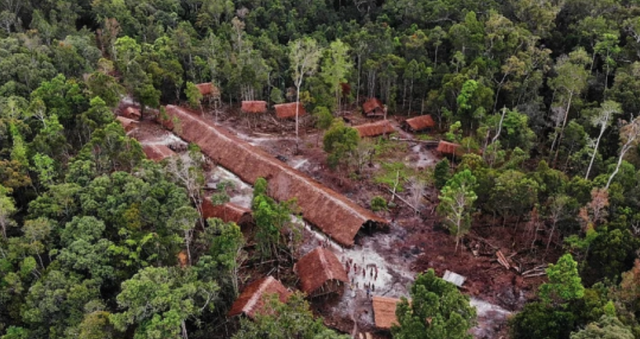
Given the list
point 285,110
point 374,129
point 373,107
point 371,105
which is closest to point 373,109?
point 373,107

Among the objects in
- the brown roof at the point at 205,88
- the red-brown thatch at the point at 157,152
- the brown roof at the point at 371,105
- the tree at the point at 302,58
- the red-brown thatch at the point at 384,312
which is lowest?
the red-brown thatch at the point at 384,312

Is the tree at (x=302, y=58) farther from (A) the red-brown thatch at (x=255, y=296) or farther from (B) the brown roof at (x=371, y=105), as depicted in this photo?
(A) the red-brown thatch at (x=255, y=296)

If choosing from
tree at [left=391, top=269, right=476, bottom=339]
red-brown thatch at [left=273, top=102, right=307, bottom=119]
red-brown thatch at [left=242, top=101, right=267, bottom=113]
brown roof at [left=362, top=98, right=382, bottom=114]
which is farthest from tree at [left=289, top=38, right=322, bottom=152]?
tree at [left=391, top=269, right=476, bottom=339]

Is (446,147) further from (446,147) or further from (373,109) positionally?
(373,109)

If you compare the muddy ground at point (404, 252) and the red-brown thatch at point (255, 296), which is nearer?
the red-brown thatch at point (255, 296)

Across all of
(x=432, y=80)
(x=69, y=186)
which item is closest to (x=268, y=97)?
(x=432, y=80)

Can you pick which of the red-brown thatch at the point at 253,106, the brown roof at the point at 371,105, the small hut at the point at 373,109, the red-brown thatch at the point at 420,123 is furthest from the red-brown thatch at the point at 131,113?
the red-brown thatch at the point at 420,123

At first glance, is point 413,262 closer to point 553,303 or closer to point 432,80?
point 553,303
